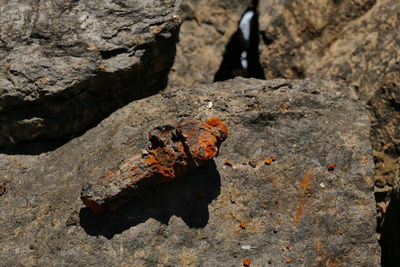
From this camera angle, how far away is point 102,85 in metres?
3.24

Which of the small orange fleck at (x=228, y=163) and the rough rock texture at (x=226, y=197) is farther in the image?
the small orange fleck at (x=228, y=163)

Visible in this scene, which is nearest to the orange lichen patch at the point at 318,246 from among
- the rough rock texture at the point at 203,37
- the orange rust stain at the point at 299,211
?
the orange rust stain at the point at 299,211

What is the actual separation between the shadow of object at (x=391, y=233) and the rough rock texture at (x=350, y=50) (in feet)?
0.99

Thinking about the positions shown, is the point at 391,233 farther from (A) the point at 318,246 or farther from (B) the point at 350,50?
(B) the point at 350,50

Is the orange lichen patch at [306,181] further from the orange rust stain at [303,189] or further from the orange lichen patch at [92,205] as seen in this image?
the orange lichen patch at [92,205]

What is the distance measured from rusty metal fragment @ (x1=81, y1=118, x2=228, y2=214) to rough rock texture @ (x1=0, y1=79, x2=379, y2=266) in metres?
0.15

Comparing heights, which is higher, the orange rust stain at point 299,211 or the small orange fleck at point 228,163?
the small orange fleck at point 228,163

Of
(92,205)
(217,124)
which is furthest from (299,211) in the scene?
(92,205)

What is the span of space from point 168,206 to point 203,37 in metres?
1.62

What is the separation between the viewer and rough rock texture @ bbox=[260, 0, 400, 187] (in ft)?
12.0

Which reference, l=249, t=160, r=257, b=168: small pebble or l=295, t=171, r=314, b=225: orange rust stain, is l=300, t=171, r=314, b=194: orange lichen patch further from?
l=249, t=160, r=257, b=168: small pebble

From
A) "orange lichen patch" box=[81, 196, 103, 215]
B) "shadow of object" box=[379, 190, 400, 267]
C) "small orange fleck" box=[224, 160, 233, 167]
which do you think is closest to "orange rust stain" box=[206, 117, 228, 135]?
"small orange fleck" box=[224, 160, 233, 167]

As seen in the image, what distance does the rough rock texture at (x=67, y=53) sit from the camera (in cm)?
312

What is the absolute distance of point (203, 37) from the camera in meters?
4.27
